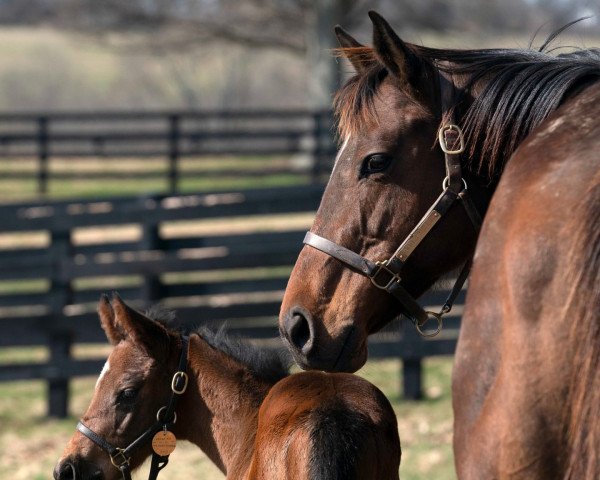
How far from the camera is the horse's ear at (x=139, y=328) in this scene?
3568 mm

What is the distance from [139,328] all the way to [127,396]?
258mm

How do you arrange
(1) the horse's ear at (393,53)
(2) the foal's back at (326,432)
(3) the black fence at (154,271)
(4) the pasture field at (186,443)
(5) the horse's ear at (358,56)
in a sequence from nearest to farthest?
(1) the horse's ear at (393,53)
(5) the horse's ear at (358,56)
(2) the foal's back at (326,432)
(4) the pasture field at (186,443)
(3) the black fence at (154,271)

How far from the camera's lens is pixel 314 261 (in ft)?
8.16

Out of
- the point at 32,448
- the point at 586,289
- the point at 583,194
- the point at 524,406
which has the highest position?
the point at 583,194

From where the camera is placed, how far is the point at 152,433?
363 centimetres

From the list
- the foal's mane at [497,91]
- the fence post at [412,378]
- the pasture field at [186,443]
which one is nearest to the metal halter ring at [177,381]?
the foal's mane at [497,91]

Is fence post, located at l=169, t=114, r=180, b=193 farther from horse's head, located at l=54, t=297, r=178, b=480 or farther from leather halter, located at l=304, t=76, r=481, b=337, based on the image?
leather halter, located at l=304, t=76, r=481, b=337

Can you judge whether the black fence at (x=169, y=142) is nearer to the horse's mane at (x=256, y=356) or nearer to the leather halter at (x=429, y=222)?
the horse's mane at (x=256, y=356)

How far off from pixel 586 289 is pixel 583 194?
19 centimetres

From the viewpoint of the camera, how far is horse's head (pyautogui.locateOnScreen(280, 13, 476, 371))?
245 centimetres

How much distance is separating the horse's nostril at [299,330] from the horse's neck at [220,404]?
1172 millimetres

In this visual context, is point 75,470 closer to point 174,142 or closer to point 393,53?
point 393,53

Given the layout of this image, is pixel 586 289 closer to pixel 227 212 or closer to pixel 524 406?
pixel 524 406

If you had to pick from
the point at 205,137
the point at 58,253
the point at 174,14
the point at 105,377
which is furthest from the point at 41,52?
the point at 105,377
